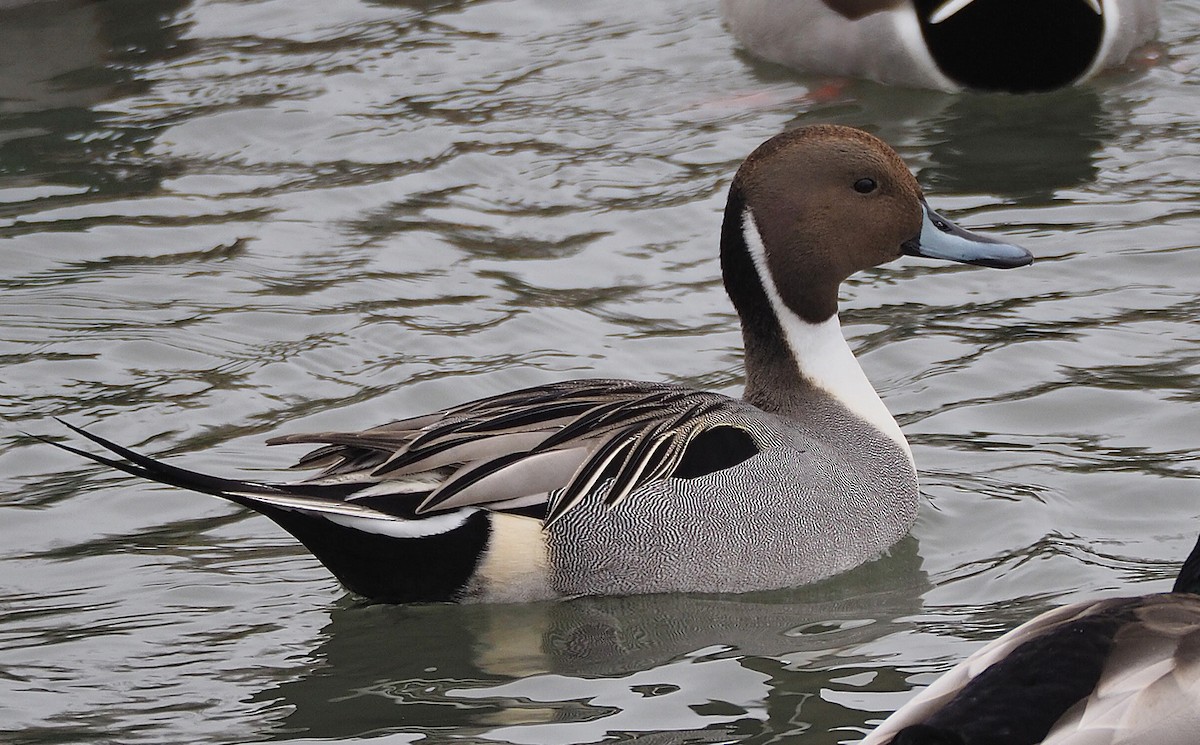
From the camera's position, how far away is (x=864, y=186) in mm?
5805

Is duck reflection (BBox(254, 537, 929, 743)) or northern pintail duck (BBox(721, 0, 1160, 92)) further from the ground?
northern pintail duck (BBox(721, 0, 1160, 92))

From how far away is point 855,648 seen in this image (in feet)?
16.1

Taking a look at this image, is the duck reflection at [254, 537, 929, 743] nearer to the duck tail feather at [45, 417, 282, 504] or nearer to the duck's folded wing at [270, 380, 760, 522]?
the duck's folded wing at [270, 380, 760, 522]

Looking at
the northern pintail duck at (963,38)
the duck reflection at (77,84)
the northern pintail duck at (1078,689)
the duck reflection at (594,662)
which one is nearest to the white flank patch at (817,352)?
the duck reflection at (594,662)

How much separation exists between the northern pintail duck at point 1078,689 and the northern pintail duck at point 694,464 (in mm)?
1800

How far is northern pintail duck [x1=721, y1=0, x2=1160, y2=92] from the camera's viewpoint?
28.6 ft

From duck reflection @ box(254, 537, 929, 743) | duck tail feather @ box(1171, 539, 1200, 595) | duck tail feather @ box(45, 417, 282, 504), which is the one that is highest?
duck tail feather @ box(45, 417, 282, 504)

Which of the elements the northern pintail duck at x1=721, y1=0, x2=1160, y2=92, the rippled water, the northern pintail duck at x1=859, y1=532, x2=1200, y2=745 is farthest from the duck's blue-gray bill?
the northern pintail duck at x1=721, y1=0, x2=1160, y2=92

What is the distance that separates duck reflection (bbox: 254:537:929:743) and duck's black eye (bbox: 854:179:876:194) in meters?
1.08

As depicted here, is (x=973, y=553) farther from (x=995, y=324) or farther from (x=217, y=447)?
(x=217, y=447)

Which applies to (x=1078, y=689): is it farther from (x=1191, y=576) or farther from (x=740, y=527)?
(x=740, y=527)

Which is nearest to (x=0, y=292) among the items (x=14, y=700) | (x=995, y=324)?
(x=14, y=700)

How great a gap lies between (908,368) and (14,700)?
3.21m

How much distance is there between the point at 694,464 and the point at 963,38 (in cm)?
408
